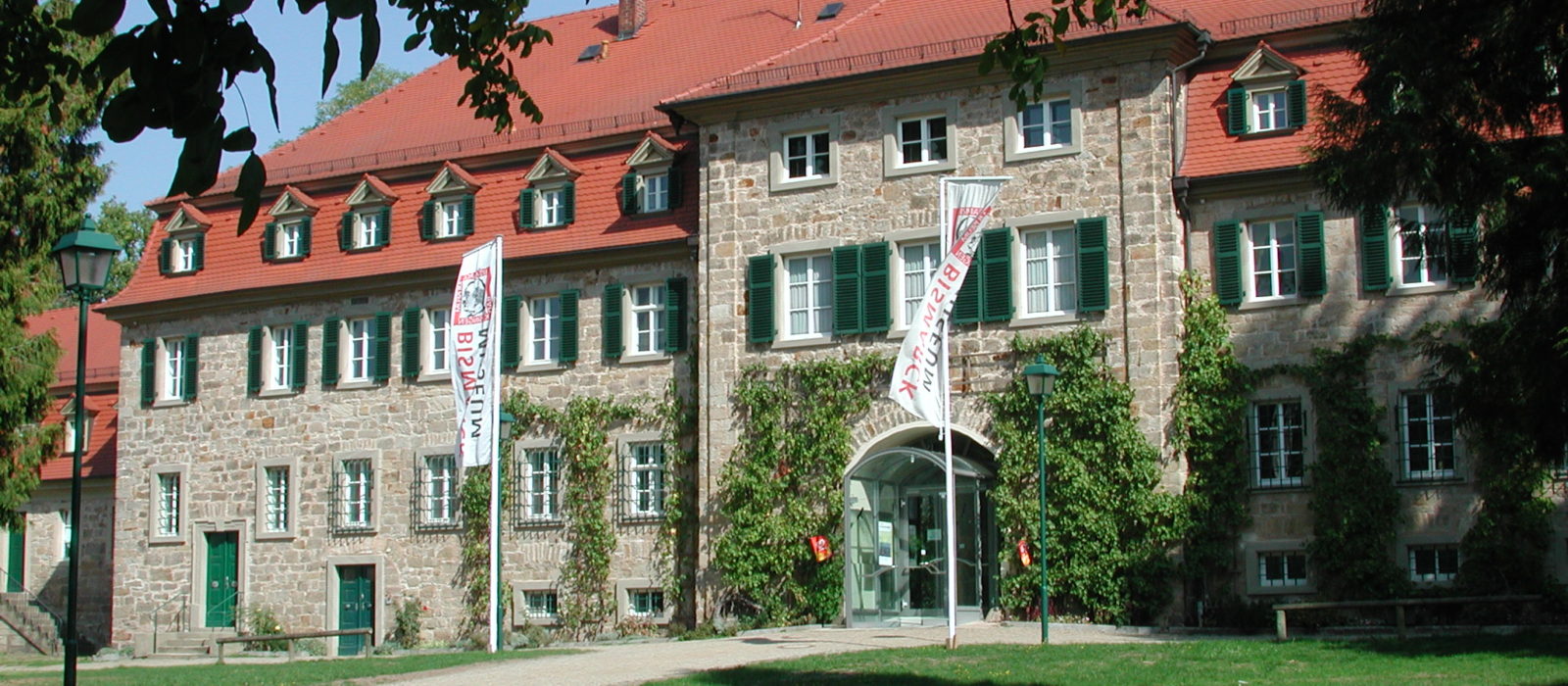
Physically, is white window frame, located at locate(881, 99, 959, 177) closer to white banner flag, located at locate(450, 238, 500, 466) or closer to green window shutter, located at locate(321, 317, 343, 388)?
white banner flag, located at locate(450, 238, 500, 466)

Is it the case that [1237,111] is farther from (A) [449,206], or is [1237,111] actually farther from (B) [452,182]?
(A) [449,206]

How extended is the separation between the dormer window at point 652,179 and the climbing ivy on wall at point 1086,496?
6478mm

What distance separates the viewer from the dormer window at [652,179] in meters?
27.6

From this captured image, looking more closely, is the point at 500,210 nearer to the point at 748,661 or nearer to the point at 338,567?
the point at 338,567

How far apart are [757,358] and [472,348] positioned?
4.22m

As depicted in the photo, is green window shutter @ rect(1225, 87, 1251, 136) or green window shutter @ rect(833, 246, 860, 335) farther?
green window shutter @ rect(833, 246, 860, 335)

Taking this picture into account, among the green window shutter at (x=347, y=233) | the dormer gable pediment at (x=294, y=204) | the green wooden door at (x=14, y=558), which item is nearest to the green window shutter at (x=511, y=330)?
the green window shutter at (x=347, y=233)

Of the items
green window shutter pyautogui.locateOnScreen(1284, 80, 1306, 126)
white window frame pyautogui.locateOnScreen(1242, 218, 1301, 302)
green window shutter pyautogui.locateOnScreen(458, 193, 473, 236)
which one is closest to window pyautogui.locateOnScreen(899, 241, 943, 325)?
white window frame pyautogui.locateOnScreen(1242, 218, 1301, 302)

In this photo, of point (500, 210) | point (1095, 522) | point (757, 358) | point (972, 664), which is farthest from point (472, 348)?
point (972, 664)

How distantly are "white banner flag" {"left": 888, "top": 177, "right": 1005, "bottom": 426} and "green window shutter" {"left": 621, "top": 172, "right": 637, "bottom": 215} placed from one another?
367 inches

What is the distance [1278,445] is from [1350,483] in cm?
115

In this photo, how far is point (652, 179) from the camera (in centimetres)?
2806

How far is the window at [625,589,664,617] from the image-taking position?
87.9 ft

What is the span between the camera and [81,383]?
44.2 feet
